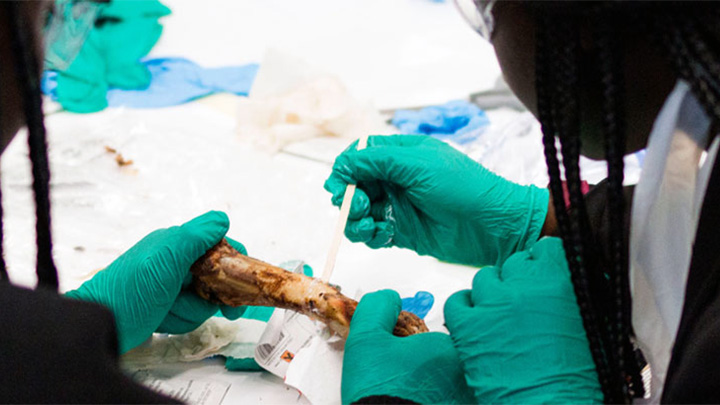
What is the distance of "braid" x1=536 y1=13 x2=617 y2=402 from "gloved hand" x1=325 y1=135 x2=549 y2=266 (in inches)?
16.2

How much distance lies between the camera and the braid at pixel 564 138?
2.48 ft

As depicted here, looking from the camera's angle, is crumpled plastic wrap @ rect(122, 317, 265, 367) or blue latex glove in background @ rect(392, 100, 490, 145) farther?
blue latex glove in background @ rect(392, 100, 490, 145)

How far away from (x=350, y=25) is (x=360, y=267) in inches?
64.1

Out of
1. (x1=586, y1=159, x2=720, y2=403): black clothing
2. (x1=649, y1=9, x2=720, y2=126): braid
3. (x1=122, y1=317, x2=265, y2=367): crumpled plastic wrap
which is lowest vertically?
(x1=122, y1=317, x2=265, y2=367): crumpled plastic wrap

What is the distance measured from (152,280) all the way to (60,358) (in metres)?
0.56

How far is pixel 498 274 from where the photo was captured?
0.99 metres

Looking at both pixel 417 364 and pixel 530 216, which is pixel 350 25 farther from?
pixel 417 364

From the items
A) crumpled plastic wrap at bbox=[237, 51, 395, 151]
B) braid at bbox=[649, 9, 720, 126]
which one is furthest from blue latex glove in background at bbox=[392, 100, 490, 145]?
braid at bbox=[649, 9, 720, 126]

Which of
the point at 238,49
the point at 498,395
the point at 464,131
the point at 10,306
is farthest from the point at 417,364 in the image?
the point at 238,49

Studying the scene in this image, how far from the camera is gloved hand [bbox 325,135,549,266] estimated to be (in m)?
1.25

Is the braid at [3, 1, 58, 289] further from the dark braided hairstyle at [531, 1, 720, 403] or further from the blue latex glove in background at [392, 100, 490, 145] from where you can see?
the blue latex glove in background at [392, 100, 490, 145]

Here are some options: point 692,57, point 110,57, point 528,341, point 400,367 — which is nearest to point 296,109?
point 110,57

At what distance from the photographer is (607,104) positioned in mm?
727

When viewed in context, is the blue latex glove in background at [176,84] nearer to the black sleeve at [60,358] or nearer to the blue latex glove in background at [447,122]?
the blue latex glove in background at [447,122]
